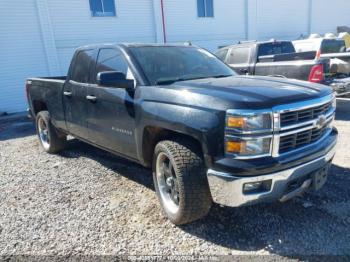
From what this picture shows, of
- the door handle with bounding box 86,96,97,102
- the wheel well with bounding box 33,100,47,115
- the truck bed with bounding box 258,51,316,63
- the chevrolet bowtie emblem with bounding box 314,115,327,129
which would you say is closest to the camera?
the chevrolet bowtie emblem with bounding box 314,115,327,129

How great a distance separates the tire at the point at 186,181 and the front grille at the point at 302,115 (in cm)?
80

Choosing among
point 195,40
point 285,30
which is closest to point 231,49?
point 195,40

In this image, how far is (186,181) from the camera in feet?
9.57

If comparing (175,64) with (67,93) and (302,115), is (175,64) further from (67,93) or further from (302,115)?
(67,93)

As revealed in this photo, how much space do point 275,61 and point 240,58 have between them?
3.46 feet

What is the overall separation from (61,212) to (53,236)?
514 millimetres

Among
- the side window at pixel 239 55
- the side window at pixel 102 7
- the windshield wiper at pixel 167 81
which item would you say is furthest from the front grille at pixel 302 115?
the side window at pixel 102 7

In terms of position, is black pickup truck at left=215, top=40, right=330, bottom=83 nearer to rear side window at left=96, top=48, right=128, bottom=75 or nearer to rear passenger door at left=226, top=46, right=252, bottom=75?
rear passenger door at left=226, top=46, right=252, bottom=75

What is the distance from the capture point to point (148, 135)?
11.4 feet

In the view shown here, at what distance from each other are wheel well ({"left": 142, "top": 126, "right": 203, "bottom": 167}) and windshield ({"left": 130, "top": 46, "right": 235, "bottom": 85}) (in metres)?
0.54

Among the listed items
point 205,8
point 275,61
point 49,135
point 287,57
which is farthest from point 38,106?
point 205,8

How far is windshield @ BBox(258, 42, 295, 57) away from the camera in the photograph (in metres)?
8.30

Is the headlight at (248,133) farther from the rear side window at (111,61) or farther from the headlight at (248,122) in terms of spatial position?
the rear side window at (111,61)

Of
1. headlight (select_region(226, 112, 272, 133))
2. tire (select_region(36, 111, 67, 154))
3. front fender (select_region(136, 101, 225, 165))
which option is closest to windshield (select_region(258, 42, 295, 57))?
tire (select_region(36, 111, 67, 154))
